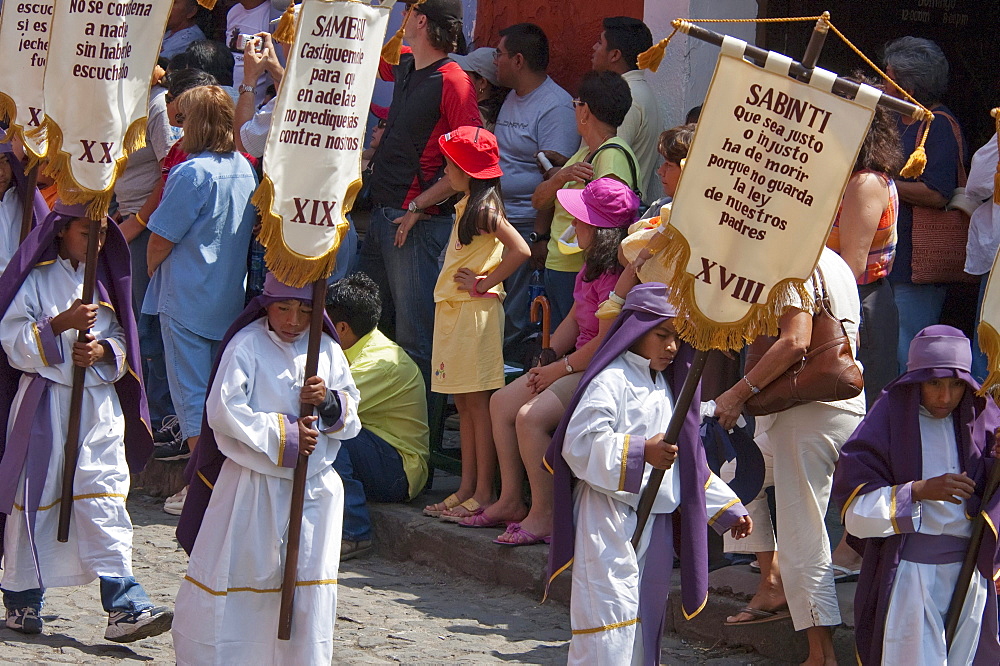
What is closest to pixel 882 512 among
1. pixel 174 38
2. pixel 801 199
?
pixel 801 199

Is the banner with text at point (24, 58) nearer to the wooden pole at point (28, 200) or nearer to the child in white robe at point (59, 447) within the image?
the wooden pole at point (28, 200)

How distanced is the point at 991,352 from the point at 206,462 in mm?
2982

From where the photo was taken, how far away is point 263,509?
5570mm

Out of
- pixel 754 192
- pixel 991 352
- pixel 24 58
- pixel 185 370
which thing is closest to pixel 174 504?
pixel 185 370

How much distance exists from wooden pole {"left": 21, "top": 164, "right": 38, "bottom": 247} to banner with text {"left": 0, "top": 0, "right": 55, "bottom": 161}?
35 cm

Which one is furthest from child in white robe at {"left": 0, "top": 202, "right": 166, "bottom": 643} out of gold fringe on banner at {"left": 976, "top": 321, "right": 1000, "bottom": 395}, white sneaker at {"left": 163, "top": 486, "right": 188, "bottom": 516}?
gold fringe on banner at {"left": 976, "top": 321, "right": 1000, "bottom": 395}

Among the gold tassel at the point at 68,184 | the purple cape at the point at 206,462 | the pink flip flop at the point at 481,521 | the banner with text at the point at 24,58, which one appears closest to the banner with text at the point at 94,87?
the gold tassel at the point at 68,184

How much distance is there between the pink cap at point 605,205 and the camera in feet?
22.8

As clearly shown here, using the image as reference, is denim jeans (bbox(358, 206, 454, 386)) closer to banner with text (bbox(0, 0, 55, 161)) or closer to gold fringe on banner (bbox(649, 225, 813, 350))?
banner with text (bbox(0, 0, 55, 161))

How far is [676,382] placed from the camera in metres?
5.57

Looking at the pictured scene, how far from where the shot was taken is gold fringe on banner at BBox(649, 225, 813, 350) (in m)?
4.82

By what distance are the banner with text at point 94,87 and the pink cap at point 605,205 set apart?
2.10 m

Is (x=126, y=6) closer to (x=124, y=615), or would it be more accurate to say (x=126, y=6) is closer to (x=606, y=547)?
(x=124, y=615)

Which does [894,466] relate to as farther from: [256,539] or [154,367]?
[154,367]
